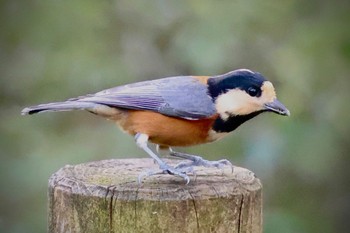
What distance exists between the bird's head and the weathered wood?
0.57m

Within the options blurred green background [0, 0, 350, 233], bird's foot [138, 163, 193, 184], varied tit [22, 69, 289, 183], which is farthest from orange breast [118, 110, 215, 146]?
blurred green background [0, 0, 350, 233]

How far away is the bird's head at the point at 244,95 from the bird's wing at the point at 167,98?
52mm

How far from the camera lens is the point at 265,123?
20.6 feet

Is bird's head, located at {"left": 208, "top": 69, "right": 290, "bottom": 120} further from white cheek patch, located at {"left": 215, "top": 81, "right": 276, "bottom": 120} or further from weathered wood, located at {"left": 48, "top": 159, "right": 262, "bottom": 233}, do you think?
weathered wood, located at {"left": 48, "top": 159, "right": 262, "bottom": 233}

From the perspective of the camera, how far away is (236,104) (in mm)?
3982

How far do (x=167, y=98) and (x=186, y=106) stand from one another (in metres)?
0.09

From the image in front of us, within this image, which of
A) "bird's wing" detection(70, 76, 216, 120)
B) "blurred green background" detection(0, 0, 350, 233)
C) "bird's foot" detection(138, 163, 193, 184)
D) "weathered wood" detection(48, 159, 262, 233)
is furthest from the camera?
"blurred green background" detection(0, 0, 350, 233)

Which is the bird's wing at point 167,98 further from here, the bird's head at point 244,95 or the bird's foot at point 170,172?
the bird's foot at point 170,172

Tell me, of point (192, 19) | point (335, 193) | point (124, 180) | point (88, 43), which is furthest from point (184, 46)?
point (124, 180)

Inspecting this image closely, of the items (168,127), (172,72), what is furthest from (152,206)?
(172,72)

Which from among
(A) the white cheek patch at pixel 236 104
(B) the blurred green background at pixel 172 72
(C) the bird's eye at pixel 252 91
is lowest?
(B) the blurred green background at pixel 172 72

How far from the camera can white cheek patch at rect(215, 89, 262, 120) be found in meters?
3.96

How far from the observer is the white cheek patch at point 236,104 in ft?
13.0

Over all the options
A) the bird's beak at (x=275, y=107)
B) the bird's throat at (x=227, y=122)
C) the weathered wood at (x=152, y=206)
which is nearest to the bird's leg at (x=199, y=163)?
the bird's throat at (x=227, y=122)
